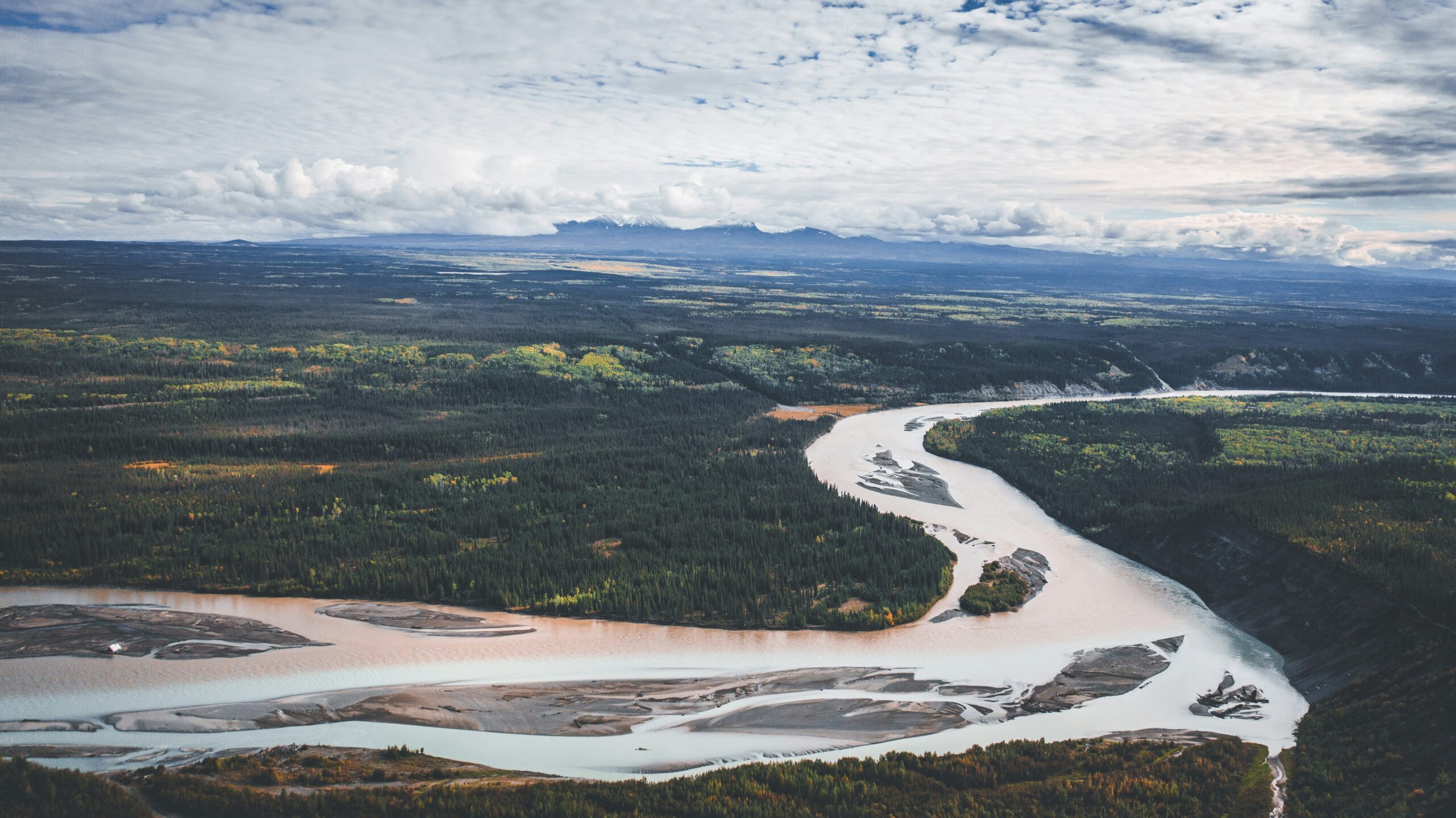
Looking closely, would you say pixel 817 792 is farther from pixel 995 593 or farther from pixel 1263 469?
pixel 1263 469

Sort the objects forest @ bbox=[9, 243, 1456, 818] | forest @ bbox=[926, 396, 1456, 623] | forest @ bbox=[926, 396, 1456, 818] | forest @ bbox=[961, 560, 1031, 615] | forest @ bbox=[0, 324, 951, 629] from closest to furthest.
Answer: forest @ bbox=[9, 243, 1456, 818] → forest @ bbox=[926, 396, 1456, 818] → forest @ bbox=[926, 396, 1456, 623] → forest @ bbox=[961, 560, 1031, 615] → forest @ bbox=[0, 324, 951, 629]

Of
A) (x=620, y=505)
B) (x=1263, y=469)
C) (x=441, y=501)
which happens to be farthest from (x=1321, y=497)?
(x=441, y=501)

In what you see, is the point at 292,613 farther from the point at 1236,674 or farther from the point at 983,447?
the point at 983,447

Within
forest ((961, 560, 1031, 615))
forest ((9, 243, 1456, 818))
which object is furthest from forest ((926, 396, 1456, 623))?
forest ((961, 560, 1031, 615))

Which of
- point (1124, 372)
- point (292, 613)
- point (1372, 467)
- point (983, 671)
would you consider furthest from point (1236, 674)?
point (1124, 372)

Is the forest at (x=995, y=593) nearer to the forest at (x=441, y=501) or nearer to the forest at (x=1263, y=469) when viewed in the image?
the forest at (x=441, y=501)

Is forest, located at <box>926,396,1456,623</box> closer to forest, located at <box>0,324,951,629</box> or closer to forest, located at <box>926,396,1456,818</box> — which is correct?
forest, located at <box>926,396,1456,818</box>

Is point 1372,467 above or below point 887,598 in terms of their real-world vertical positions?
above

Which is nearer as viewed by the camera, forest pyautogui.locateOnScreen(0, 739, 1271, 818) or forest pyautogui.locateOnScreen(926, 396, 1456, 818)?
forest pyautogui.locateOnScreen(0, 739, 1271, 818)
